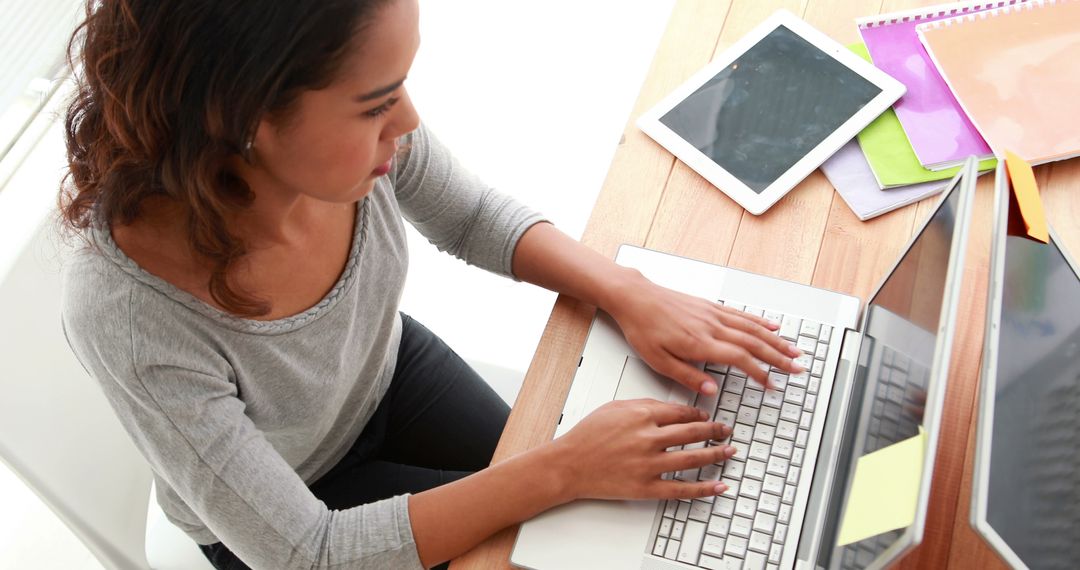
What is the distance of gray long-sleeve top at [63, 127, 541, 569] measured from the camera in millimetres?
787

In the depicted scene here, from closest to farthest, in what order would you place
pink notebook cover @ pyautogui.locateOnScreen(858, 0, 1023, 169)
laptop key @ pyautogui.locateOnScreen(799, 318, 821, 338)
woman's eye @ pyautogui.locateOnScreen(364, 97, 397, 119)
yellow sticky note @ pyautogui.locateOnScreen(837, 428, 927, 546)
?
yellow sticky note @ pyautogui.locateOnScreen(837, 428, 927, 546) < woman's eye @ pyautogui.locateOnScreen(364, 97, 397, 119) < laptop key @ pyautogui.locateOnScreen(799, 318, 821, 338) < pink notebook cover @ pyautogui.locateOnScreen(858, 0, 1023, 169)

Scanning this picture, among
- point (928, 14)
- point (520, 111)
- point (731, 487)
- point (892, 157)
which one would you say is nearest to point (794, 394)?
point (731, 487)

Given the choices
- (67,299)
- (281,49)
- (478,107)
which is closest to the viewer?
(281,49)

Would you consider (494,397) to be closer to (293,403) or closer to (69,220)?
(293,403)

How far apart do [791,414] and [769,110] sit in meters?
0.39

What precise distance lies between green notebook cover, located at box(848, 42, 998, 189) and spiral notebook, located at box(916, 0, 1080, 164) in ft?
0.18

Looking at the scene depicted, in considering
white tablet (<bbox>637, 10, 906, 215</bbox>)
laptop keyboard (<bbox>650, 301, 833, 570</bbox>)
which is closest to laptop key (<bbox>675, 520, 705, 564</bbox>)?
laptop keyboard (<bbox>650, 301, 833, 570</bbox>)

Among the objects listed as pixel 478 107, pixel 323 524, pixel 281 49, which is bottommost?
pixel 323 524

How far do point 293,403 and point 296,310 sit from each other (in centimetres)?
10

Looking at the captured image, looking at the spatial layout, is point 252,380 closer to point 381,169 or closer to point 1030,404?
point 381,169

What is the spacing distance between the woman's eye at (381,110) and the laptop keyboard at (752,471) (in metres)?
0.42

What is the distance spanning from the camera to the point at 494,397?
126 cm

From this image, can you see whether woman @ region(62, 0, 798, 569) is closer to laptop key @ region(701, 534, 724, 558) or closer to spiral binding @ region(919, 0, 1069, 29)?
laptop key @ region(701, 534, 724, 558)

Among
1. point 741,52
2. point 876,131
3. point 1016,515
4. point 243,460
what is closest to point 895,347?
point 1016,515
